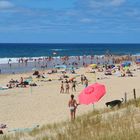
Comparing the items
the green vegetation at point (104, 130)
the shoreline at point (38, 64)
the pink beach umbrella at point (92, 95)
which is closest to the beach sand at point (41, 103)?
the pink beach umbrella at point (92, 95)

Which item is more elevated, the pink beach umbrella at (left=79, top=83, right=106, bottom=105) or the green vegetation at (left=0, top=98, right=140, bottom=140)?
the pink beach umbrella at (left=79, top=83, right=106, bottom=105)

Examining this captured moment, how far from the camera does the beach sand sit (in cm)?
2085

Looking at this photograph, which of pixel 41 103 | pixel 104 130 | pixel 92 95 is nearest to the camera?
pixel 104 130

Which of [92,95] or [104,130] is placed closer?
[104,130]

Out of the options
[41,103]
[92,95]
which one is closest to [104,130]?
[92,95]

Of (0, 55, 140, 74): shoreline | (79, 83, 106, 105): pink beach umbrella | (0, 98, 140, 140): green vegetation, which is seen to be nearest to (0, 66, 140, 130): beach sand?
(79, 83, 106, 105): pink beach umbrella

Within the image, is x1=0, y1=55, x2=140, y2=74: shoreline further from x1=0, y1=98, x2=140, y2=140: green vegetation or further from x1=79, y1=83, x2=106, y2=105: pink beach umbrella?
x1=0, y1=98, x2=140, y2=140: green vegetation

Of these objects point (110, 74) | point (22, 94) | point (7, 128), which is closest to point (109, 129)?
point (7, 128)

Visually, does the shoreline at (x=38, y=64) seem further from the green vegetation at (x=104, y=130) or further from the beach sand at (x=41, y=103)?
the green vegetation at (x=104, y=130)

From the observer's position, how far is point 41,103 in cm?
2720

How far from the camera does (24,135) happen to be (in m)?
11.6

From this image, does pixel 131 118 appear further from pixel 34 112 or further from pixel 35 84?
pixel 35 84

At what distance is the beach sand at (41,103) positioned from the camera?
68.4 feet

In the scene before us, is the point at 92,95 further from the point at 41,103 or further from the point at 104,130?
the point at 41,103
